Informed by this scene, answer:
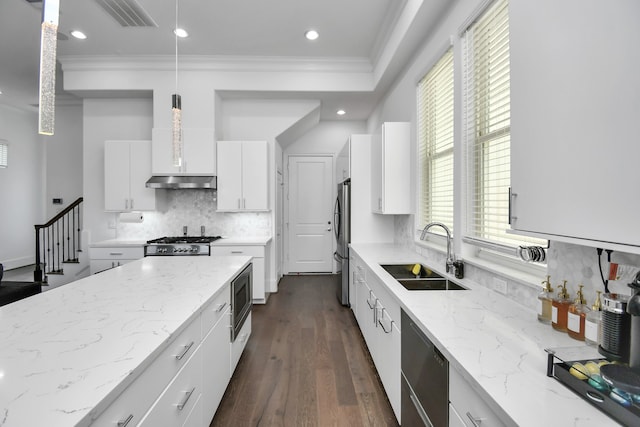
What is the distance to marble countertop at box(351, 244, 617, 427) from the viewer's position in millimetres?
734

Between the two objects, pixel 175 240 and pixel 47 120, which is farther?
pixel 175 240

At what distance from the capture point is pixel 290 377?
2373mm

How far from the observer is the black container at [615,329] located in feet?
2.78

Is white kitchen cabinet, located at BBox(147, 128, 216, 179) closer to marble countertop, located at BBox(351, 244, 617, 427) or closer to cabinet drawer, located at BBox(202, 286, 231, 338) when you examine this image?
cabinet drawer, located at BBox(202, 286, 231, 338)

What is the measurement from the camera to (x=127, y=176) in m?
4.12

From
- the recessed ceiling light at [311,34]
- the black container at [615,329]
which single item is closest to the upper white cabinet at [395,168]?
the recessed ceiling light at [311,34]

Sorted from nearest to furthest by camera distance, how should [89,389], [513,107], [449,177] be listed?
1. [89,389]
2. [513,107]
3. [449,177]

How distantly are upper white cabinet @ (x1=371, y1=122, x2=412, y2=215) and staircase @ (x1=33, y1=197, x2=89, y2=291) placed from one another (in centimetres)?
442

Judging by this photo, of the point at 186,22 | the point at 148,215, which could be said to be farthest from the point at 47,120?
the point at 148,215

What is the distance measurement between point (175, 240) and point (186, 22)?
8.67ft

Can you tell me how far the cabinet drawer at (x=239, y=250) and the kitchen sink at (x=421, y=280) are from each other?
197cm

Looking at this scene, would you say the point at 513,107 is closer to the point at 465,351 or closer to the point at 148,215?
the point at 465,351

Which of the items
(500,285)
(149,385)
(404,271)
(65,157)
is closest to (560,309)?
(500,285)

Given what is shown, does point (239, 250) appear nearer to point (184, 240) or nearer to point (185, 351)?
point (184, 240)
